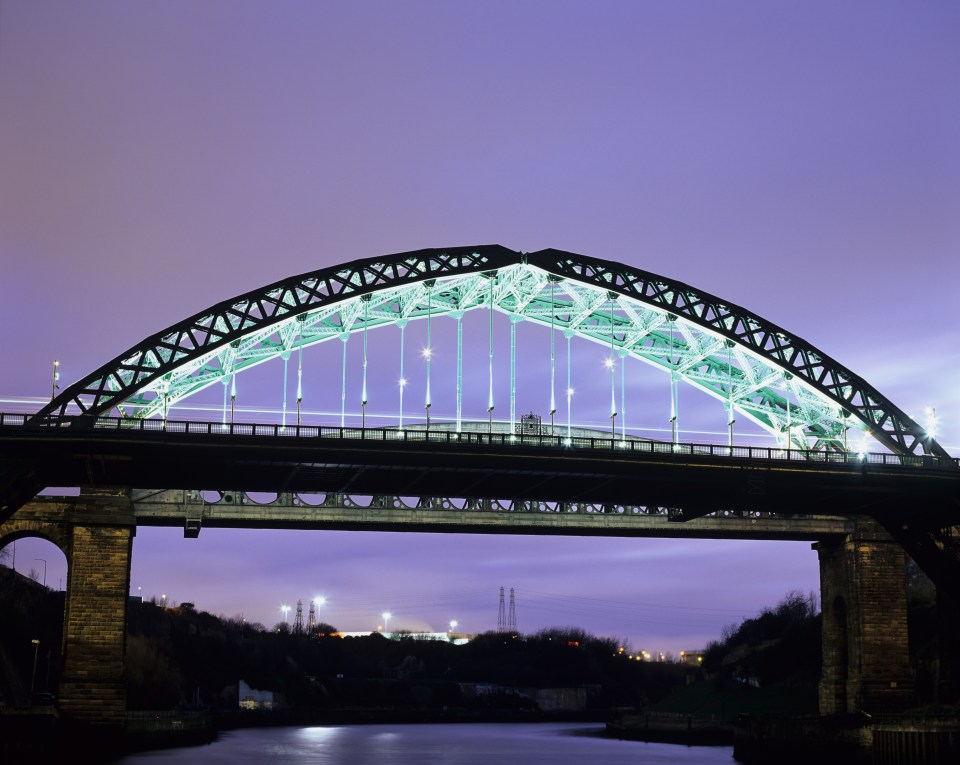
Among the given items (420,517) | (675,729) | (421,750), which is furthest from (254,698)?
(420,517)

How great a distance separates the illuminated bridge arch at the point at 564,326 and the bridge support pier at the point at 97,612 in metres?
5.01

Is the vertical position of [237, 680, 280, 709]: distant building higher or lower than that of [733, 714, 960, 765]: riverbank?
lower

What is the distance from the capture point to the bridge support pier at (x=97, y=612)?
172ft

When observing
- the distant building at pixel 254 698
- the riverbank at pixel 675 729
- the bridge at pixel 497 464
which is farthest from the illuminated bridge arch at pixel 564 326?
the distant building at pixel 254 698

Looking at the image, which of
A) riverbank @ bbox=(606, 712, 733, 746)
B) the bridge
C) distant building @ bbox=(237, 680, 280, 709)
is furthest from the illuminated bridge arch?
distant building @ bbox=(237, 680, 280, 709)

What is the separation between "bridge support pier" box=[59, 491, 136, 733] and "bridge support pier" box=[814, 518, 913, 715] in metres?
34.9

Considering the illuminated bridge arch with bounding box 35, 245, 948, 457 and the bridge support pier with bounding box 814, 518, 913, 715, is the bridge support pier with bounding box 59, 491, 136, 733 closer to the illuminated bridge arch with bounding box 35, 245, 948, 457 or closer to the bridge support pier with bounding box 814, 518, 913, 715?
the illuminated bridge arch with bounding box 35, 245, 948, 457

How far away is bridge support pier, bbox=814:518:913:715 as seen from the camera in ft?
200

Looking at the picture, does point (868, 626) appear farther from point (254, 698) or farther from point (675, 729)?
point (254, 698)

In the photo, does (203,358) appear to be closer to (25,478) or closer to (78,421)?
(78,421)

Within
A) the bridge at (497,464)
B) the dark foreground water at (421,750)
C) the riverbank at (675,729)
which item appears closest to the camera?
the bridge at (497,464)

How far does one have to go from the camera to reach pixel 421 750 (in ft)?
266

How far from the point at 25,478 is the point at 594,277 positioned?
1072 inches

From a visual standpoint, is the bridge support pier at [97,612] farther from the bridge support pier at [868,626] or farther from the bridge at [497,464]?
the bridge support pier at [868,626]
